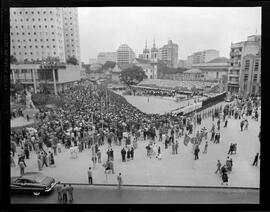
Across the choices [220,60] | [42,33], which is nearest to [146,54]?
[220,60]

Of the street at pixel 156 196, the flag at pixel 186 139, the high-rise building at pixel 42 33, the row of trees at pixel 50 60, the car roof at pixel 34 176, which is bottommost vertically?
the street at pixel 156 196

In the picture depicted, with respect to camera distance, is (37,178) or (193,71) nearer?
(37,178)

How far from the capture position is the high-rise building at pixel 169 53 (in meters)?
3.59

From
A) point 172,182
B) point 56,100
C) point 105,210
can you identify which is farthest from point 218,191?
point 56,100

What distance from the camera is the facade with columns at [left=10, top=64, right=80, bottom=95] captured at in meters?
3.65

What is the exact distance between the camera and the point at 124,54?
3.67m

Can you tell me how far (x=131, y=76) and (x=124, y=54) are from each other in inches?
13.2

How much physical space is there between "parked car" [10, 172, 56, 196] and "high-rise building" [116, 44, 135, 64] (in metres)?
2.02

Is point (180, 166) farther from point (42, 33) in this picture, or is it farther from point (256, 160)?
point (42, 33)

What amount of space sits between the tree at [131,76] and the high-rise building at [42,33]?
27.9 inches

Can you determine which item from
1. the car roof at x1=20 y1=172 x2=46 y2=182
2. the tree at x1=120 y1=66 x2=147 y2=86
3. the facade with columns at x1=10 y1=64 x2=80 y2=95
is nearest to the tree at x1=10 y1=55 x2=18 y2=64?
the facade with columns at x1=10 y1=64 x2=80 y2=95

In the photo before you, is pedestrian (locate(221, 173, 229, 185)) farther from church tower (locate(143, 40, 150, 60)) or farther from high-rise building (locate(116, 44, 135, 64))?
high-rise building (locate(116, 44, 135, 64))

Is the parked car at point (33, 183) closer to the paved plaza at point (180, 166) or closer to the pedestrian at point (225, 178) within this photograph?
the paved plaza at point (180, 166)

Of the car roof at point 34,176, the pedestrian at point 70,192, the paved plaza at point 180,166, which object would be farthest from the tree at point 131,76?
the car roof at point 34,176
